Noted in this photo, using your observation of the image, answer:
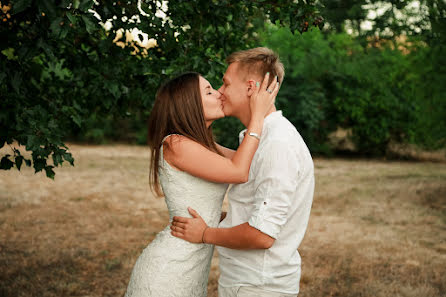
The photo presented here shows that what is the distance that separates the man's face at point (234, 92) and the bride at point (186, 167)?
0.19 ft

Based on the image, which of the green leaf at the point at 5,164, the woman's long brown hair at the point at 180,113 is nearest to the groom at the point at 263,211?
the woman's long brown hair at the point at 180,113

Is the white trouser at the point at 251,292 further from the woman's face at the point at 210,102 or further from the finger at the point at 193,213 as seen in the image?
the woman's face at the point at 210,102

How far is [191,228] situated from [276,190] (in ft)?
2.03

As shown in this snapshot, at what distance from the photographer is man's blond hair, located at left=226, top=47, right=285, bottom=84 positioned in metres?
2.42

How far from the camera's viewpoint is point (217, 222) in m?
2.63

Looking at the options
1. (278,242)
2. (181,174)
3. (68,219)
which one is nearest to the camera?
(278,242)

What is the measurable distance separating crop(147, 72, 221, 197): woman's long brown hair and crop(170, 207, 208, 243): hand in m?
0.36

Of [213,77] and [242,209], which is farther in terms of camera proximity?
[213,77]

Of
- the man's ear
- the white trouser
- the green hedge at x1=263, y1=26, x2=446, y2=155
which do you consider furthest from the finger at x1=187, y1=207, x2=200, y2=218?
the green hedge at x1=263, y1=26, x2=446, y2=155

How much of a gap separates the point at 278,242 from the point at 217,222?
0.50 metres

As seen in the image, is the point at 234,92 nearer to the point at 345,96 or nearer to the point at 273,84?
the point at 273,84

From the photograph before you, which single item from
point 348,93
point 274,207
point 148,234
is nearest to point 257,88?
point 274,207

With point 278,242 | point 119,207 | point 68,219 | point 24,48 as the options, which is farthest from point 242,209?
point 119,207

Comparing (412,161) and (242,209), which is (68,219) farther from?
(412,161)
